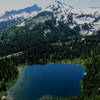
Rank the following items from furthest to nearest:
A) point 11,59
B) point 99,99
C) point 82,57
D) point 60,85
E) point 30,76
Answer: point 82,57
point 11,59
point 30,76
point 60,85
point 99,99

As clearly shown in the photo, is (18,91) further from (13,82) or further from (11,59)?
(11,59)

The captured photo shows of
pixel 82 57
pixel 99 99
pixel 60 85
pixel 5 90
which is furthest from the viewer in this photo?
pixel 82 57

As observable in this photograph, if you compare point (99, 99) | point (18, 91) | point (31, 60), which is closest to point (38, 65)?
point (31, 60)

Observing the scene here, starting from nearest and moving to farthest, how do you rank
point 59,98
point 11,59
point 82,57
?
point 59,98 → point 11,59 → point 82,57

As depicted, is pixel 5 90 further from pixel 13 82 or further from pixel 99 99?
pixel 99 99

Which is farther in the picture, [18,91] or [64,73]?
[64,73]

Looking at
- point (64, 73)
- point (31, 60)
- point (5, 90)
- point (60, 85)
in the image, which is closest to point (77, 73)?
point (64, 73)
